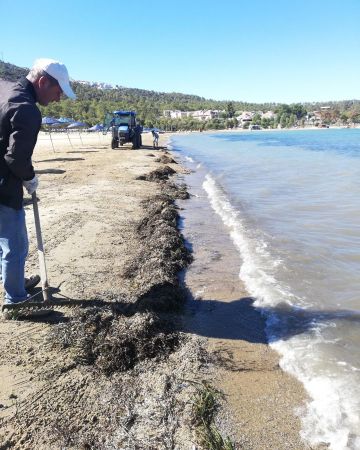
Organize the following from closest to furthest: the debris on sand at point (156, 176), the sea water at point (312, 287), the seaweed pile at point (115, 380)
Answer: the seaweed pile at point (115, 380)
the sea water at point (312, 287)
the debris on sand at point (156, 176)

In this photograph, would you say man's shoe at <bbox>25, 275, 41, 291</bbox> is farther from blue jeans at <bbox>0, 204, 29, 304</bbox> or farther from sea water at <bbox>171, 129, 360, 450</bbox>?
sea water at <bbox>171, 129, 360, 450</bbox>

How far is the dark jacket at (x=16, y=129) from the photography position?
11.1 ft

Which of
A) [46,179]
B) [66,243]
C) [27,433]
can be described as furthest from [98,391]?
[46,179]

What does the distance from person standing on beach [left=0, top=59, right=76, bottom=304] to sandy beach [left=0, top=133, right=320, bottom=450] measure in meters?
0.60

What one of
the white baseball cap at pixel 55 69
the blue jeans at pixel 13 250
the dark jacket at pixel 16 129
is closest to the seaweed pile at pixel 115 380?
the blue jeans at pixel 13 250

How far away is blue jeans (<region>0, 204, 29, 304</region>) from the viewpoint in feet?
12.5

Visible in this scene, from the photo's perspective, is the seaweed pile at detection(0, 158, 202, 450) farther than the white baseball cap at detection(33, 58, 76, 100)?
No

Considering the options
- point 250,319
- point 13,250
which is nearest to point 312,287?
point 250,319

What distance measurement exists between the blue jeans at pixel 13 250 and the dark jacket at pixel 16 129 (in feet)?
0.89

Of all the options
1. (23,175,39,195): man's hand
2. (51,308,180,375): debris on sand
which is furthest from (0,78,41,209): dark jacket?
(51,308,180,375): debris on sand

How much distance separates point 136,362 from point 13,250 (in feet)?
5.43

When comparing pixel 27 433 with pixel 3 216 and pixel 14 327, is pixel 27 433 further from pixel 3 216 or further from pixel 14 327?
pixel 3 216

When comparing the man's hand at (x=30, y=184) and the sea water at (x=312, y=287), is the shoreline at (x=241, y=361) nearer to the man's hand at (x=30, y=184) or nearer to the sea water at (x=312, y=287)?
the sea water at (x=312, y=287)

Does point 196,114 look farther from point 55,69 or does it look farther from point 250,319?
point 55,69
